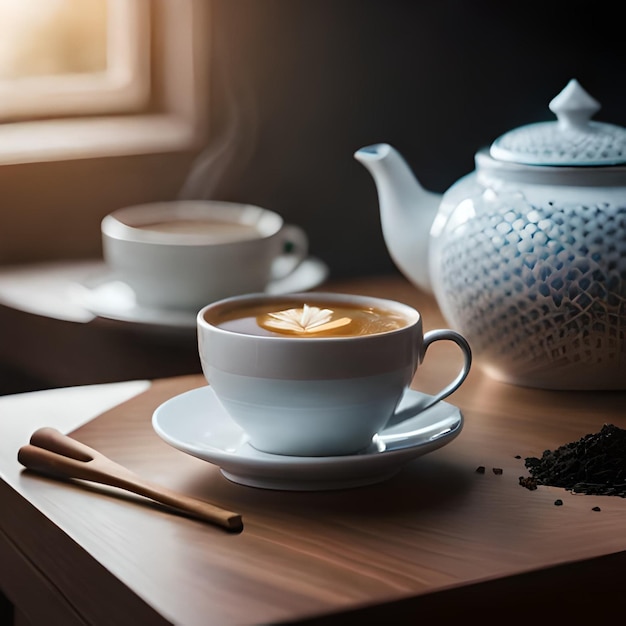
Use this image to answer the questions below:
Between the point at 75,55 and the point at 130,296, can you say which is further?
the point at 75,55

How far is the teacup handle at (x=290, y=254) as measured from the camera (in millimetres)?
1110

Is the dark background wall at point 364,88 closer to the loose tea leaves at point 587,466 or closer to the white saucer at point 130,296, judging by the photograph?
the white saucer at point 130,296

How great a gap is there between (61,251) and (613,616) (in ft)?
2.52

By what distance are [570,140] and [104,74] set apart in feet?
2.10

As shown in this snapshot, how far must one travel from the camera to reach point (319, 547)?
0.56 metres

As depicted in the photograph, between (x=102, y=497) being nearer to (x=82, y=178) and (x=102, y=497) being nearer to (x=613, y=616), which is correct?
(x=613, y=616)

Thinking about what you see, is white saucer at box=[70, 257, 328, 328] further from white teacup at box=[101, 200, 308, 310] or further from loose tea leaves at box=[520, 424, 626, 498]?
loose tea leaves at box=[520, 424, 626, 498]

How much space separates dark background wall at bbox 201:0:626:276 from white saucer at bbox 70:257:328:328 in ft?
0.53

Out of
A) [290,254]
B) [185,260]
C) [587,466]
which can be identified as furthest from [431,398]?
[290,254]

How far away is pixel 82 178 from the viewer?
45.6 inches

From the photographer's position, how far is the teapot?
786 millimetres

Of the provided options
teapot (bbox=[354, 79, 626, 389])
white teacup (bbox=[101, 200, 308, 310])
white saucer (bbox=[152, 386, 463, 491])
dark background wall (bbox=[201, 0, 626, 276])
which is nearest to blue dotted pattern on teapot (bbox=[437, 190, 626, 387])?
teapot (bbox=[354, 79, 626, 389])

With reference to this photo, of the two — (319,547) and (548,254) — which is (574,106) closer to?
(548,254)

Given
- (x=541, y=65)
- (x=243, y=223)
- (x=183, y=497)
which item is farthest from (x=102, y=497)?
(x=541, y=65)
